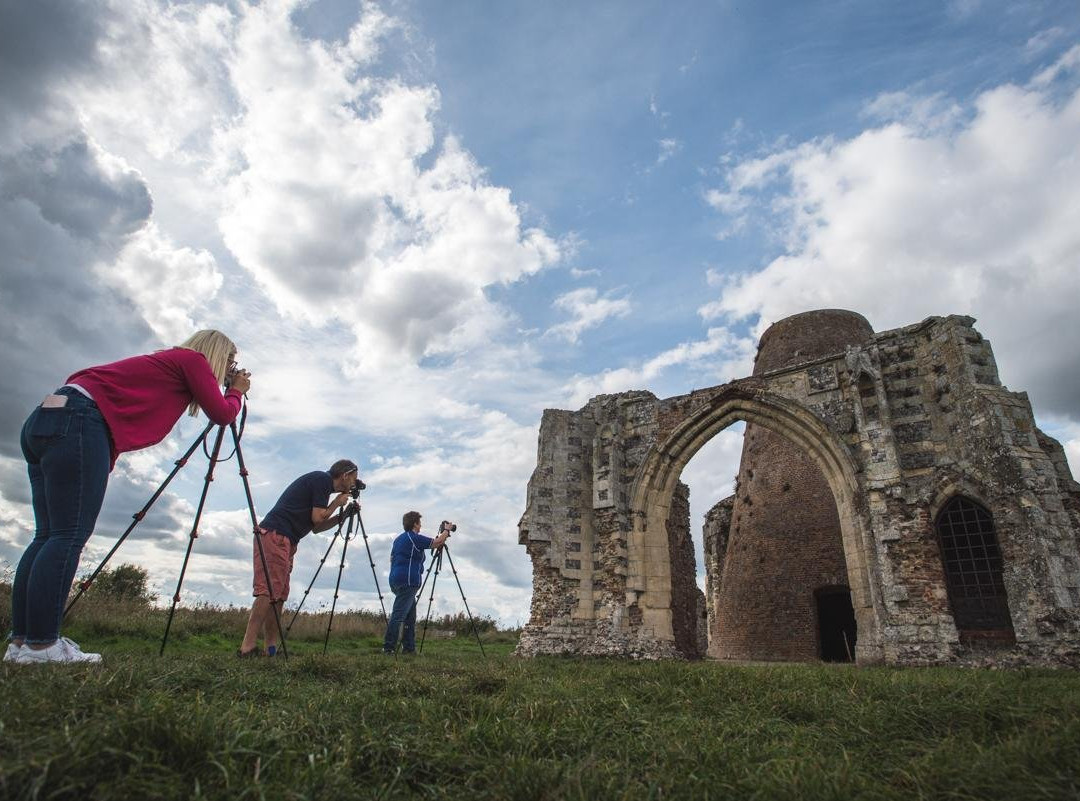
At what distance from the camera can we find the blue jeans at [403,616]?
909 cm

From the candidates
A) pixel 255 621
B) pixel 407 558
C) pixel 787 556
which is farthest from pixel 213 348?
pixel 787 556

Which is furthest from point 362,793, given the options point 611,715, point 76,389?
point 76,389

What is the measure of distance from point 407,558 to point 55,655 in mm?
5990

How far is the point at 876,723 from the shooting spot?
A: 3559 millimetres

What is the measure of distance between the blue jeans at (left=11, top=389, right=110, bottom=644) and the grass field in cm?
66

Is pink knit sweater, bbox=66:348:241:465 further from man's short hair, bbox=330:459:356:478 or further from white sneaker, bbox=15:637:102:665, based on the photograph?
man's short hair, bbox=330:459:356:478

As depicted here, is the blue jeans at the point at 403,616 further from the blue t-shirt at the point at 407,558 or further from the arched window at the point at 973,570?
the arched window at the point at 973,570

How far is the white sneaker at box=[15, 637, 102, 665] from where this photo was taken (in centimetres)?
364

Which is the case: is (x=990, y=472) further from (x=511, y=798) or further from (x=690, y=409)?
(x=511, y=798)

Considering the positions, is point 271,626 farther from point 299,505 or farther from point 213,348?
point 213,348

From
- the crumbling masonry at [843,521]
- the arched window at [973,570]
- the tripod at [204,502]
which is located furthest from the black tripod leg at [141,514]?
the arched window at [973,570]

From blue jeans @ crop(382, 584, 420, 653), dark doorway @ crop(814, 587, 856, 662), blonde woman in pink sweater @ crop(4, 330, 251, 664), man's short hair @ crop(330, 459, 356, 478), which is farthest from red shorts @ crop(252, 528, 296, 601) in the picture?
dark doorway @ crop(814, 587, 856, 662)

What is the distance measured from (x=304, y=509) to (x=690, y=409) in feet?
29.1

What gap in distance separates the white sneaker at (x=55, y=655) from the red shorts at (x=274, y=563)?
2379 millimetres
